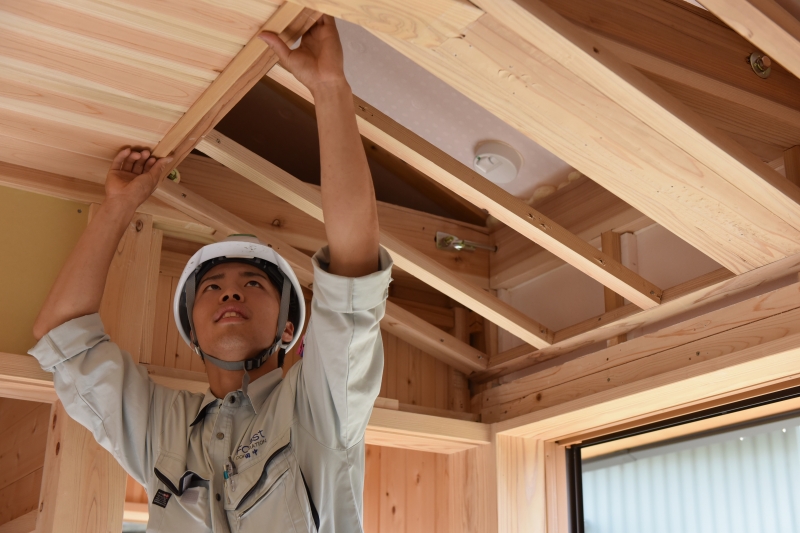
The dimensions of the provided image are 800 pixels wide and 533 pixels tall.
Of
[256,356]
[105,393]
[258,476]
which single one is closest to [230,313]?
[256,356]

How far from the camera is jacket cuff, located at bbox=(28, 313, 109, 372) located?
8.08 ft

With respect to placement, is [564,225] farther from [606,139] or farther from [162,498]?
[162,498]

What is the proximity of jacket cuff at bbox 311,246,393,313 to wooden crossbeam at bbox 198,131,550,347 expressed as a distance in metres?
1.01

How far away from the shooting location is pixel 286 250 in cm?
321

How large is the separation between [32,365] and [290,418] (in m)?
0.91

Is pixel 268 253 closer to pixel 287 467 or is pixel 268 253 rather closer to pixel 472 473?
pixel 287 467

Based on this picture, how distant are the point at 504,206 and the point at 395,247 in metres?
0.47

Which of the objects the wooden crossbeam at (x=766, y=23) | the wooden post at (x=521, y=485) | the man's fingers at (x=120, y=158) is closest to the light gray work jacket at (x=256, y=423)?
the man's fingers at (x=120, y=158)

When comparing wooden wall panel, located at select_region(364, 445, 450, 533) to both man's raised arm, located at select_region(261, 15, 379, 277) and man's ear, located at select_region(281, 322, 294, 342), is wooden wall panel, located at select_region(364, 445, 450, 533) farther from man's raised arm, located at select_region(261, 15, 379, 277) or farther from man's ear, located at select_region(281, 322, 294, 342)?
man's raised arm, located at select_region(261, 15, 379, 277)

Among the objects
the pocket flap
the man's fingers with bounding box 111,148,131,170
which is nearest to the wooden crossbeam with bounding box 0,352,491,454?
the man's fingers with bounding box 111,148,131,170

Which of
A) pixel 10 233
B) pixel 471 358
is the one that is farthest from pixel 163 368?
pixel 471 358

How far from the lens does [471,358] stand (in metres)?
3.58

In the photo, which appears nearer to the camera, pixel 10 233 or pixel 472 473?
pixel 10 233

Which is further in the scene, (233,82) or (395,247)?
(395,247)
